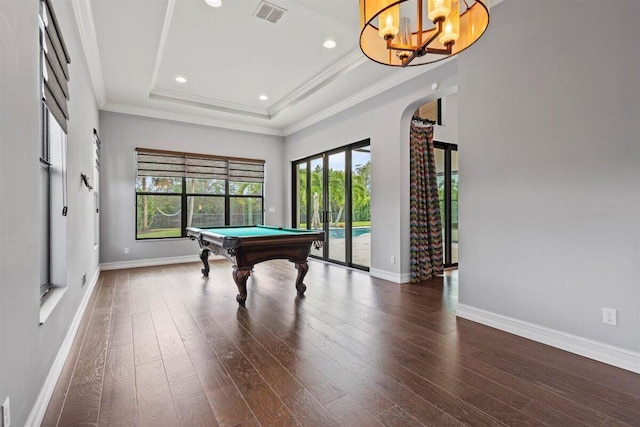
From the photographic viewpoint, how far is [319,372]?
2156 millimetres

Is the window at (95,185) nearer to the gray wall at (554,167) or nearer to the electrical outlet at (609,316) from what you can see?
the gray wall at (554,167)

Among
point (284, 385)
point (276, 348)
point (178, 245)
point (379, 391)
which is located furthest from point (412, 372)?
point (178, 245)

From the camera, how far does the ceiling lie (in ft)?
10.4

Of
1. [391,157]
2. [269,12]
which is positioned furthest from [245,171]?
[269,12]

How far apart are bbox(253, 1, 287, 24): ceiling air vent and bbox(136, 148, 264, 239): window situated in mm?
3890

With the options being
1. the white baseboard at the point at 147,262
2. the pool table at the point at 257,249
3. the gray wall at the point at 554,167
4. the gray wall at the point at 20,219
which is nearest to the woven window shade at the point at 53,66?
the gray wall at the point at 20,219

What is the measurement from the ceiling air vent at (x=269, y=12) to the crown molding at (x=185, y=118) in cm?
372

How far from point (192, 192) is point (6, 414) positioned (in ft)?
18.3

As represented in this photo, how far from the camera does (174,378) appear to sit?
6.80 feet

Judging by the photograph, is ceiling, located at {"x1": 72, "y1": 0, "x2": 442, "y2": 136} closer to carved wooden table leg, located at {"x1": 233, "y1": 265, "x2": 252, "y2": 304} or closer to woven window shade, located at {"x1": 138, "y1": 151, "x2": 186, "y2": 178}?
woven window shade, located at {"x1": 138, "y1": 151, "x2": 186, "y2": 178}

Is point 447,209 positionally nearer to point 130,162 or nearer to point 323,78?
point 323,78

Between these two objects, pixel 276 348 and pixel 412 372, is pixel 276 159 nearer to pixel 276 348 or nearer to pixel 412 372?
pixel 276 348

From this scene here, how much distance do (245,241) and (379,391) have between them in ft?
6.74

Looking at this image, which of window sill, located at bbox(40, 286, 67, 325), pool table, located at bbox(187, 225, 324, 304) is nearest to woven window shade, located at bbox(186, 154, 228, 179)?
pool table, located at bbox(187, 225, 324, 304)
